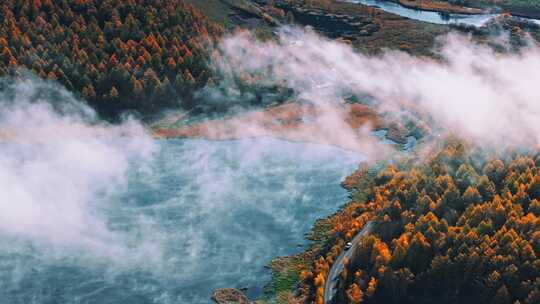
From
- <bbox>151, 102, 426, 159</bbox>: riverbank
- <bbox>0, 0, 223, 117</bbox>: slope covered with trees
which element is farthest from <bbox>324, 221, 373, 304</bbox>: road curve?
<bbox>0, 0, 223, 117</bbox>: slope covered with trees

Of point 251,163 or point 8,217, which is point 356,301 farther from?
point 8,217

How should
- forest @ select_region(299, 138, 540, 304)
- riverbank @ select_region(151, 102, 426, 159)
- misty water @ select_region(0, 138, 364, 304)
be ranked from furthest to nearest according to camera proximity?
riverbank @ select_region(151, 102, 426, 159) → misty water @ select_region(0, 138, 364, 304) → forest @ select_region(299, 138, 540, 304)

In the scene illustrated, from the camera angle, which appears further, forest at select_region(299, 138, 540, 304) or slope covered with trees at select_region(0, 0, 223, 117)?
slope covered with trees at select_region(0, 0, 223, 117)

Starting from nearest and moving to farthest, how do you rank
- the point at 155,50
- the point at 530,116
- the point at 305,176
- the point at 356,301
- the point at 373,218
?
the point at 356,301, the point at 373,218, the point at 305,176, the point at 530,116, the point at 155,50

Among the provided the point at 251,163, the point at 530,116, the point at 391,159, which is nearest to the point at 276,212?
the point at 251,163

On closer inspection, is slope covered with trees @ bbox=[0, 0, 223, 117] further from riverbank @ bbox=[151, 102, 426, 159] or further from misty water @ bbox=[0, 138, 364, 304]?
misty water @ bbox=[0, 138, 364, 304]

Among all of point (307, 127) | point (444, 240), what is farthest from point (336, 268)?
point (307, 127)

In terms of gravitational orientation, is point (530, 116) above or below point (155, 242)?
above

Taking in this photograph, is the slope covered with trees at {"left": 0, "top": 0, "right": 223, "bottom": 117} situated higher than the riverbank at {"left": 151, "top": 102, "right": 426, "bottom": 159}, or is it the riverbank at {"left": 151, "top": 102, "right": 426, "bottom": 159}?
the slope covered with trees at {"left": 0, "top": 0, "right": 223, "bottom": 117}
